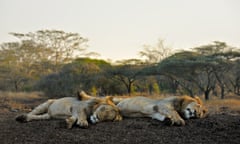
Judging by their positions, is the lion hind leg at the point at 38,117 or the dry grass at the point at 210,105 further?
the dry grass at the point at 210,105

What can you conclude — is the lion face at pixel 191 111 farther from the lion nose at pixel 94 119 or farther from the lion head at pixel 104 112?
the lion nose at pixel 94 119

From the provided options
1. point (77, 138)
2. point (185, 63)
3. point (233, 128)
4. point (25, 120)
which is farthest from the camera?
point (185, 63)

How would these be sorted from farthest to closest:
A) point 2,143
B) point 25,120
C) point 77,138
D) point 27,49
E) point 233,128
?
point 27,49 < point 25,120 < point 233,128 < point 77,138 < point 2,143

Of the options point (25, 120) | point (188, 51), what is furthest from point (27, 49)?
point (25, 120)

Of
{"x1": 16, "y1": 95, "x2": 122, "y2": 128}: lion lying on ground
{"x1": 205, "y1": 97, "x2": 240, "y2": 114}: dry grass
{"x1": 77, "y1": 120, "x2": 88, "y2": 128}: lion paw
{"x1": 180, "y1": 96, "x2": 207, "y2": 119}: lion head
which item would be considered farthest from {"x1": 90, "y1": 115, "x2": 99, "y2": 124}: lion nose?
{"x1": 205, "y1": 97, "x2": 240, "y2": 114}: dry grass

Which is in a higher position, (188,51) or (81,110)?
(188,51)

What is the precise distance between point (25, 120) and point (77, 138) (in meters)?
2.15

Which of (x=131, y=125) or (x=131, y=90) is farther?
(x=131, y=90)

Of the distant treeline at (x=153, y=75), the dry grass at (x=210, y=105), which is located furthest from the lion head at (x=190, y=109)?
the distant treeline at (x=153, y=75)

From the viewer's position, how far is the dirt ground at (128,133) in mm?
4123

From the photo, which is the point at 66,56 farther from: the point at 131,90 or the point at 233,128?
the point at 233,128

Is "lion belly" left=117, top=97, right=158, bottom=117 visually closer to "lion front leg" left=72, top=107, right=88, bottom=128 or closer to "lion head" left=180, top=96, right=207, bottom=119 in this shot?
Result: "lion head" left=180, top=96, right=207, bottom=119

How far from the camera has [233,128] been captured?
4980 millimetres

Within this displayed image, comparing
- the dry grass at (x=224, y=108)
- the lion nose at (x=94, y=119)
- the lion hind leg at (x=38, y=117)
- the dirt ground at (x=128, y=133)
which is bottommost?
the dry grass at (x=224, y=108)
